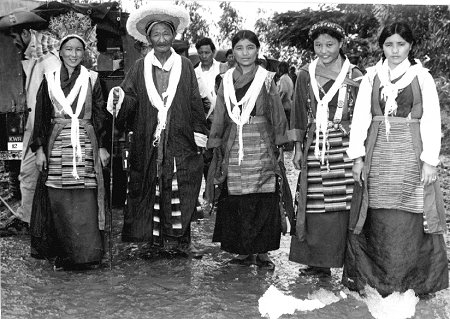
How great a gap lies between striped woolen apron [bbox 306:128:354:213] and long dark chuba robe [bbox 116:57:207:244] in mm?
1172

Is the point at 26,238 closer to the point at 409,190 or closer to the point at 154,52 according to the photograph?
the point at 154,52

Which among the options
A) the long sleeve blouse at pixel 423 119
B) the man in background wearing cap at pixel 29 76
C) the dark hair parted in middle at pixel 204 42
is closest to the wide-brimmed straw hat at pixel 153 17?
the man in background wearing cap at pixel 29 76

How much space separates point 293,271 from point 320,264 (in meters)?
0.42

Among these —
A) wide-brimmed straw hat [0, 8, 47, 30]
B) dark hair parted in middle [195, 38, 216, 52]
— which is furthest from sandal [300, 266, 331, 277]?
dark hair parted in middle [195, 38, 216, 52]

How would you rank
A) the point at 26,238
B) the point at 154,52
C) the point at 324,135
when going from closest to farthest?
the point at 324,135
the point at 154,52
the point at 26,238

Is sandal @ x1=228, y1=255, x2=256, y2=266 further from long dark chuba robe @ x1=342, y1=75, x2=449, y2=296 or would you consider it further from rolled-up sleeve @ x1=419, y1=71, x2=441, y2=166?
rolled-up sleeve @ x1=419, y1=71, x2=441, y2=166

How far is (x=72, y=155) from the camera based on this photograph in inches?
198

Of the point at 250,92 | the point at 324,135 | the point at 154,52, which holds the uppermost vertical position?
the point at 154,52

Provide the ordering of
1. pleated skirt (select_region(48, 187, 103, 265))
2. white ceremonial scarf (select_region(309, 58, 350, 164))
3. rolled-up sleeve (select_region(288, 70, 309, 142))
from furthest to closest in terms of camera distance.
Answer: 1. pleated skirt (select_region(48, 187, 103, 265))
2. rolled-up sleeve (select_region(288, 70, 309, 142))
3. white ceremonial scarf (select_region(309, 58, 350, 164))

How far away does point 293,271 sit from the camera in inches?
202

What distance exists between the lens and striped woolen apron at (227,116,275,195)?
5027 millimetres

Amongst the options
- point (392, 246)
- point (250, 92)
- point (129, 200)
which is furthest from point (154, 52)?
point (392, 246)

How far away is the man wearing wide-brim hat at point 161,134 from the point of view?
17.3ft

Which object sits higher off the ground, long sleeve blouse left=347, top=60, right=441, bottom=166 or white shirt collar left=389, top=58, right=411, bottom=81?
white shirt collar left=389, top=58, right=411, bottom=81
